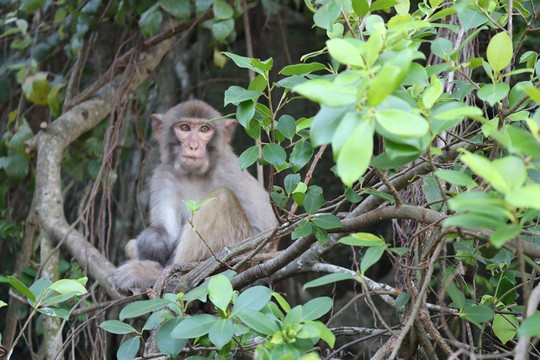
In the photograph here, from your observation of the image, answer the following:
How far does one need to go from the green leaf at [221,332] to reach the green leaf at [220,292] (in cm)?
5

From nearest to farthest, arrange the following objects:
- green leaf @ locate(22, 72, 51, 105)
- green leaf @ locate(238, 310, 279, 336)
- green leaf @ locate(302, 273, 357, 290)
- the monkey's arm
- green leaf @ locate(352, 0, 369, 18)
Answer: green leaf @ locate(302, 273, 357, 290) → green leaf @ locate(238, 310, 279, 336) → green leaf @ locate(352, 0, 369, 18) → the monkey's arm → green leaf @ locate(22, 72, 51, 105)

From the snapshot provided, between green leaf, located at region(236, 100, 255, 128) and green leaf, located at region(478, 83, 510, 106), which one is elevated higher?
green leaf, located at region(478, 83, 510, 106)

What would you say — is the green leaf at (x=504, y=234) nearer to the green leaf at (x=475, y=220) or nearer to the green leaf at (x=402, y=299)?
the green leaf at (x=475, y=220)

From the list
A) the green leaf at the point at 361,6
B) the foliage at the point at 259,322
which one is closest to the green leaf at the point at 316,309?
the foliage at the point at 259,322

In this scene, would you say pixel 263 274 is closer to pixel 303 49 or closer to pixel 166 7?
pixel 166 7

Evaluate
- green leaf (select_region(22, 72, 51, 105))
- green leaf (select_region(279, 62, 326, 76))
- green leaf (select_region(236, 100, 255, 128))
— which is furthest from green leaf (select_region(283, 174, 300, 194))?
green leaf (select_region(22, 72, 51, 105))

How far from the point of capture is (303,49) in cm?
706

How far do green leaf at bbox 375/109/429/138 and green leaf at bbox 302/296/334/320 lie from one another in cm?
75

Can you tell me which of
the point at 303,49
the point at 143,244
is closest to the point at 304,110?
the point at 303,49

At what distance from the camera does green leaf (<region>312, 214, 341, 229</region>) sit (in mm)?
2326

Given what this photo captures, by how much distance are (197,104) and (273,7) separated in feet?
4.75

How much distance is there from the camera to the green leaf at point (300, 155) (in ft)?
7.76

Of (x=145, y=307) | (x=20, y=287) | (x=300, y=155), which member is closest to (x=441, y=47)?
(x=300, y=155)

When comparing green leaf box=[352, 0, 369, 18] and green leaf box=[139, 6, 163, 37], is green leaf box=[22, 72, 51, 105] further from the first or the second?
green leaf box=[352, 0, 369, 18]
